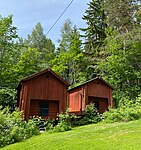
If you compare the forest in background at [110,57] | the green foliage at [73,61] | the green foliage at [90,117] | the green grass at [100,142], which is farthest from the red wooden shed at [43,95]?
the green foliage at [73,61]

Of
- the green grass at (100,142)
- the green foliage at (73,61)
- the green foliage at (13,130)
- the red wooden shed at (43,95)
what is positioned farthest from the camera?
the green foliage at (73,61)

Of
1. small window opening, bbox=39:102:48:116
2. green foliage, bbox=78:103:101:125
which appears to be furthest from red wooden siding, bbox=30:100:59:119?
green foliage, bbox=78:103:101:125

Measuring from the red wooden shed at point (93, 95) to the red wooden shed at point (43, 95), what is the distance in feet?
9.74

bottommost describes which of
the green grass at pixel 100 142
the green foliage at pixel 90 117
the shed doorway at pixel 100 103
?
the green grass at pixel 100 142

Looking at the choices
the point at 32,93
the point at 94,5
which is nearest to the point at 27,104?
the point at 32,93

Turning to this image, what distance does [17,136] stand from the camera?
39.9 feet

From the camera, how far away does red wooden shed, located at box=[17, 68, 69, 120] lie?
18234 mm

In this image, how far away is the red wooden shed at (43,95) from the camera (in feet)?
59.8

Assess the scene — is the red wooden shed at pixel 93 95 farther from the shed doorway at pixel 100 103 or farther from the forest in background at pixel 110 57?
the forest in background at pixel 110 57

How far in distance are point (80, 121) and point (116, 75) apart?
11.5 m

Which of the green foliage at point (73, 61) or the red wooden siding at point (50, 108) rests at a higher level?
the green foliage at point (73, 61)

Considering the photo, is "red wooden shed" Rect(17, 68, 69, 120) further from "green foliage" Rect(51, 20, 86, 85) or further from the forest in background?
"green foliage" Rect(51, 20, 86, 85)

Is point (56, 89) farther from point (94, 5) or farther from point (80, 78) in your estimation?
point (94, 5)

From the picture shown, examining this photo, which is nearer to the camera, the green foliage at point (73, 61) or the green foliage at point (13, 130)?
the green foliage at point (13, 130)
